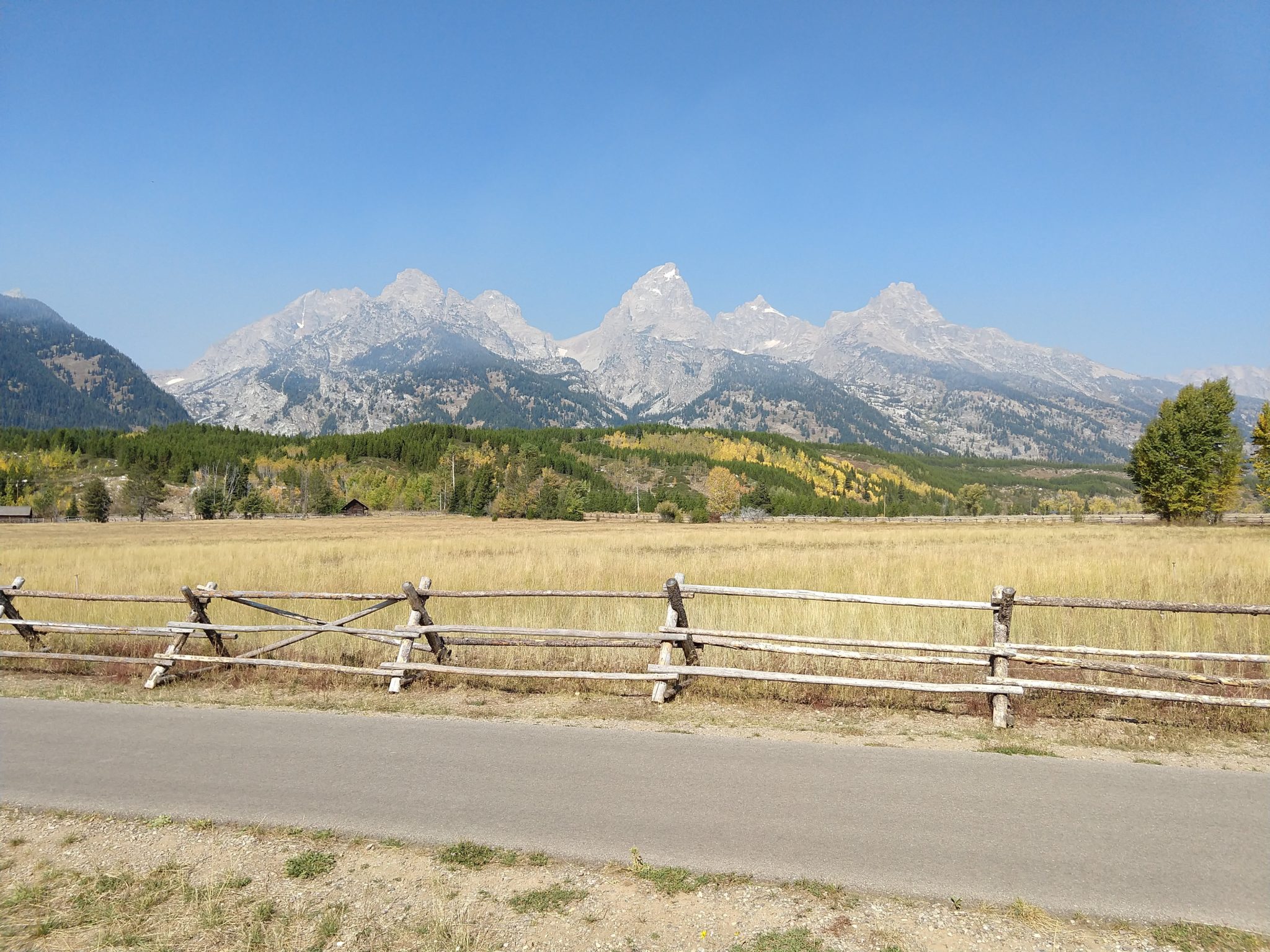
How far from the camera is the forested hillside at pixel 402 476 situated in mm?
111438

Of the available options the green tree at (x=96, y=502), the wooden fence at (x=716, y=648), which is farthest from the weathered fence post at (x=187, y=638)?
the green tree at (x=96, y=502)

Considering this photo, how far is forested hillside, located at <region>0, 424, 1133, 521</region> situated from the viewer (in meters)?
111

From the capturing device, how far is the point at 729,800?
624 cm

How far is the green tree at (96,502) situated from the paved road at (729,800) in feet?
353

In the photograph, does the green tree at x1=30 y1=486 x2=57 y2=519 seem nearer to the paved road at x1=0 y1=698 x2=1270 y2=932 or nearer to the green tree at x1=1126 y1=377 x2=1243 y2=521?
the paved road at x1=0 y1=698 x2=1270 y2=932

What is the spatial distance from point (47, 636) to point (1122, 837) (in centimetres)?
1870

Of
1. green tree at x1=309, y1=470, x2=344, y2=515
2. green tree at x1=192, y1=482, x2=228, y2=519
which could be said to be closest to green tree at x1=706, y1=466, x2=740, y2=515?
green tree at x1=309, y1=470, x2=344, y2=515

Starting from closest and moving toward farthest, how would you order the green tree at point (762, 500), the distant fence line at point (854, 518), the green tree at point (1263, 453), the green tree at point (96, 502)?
the green tree at point (1263, 453) < the distant fence line at point (854, 518) < the green tree at point (96, 502) < the green tree at point (762, 500)

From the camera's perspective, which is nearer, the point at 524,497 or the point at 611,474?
the point at 524,497

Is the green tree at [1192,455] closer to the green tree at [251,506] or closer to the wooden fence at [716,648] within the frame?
the wooden fence at [716,648]

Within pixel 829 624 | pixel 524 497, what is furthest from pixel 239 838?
pixel 524 497

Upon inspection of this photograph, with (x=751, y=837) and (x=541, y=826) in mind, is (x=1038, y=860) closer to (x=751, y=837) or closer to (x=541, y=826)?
(x=751, y=837)

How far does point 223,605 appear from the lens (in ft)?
53.9

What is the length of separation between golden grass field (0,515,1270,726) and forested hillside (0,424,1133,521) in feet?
234
